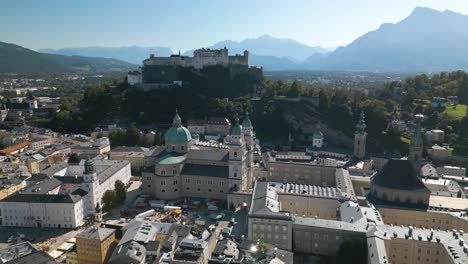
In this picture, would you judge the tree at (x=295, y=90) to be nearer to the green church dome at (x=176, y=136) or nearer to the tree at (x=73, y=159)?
the green church dome at (x=176, y=136)

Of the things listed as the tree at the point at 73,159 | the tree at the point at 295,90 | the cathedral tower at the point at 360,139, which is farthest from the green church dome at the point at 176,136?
the tree at the point at 295,90

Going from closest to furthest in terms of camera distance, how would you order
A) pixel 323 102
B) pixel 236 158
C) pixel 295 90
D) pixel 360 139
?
pixel 236 158 → pixel 360 139 → pixel 323 102 → pixel 295 90

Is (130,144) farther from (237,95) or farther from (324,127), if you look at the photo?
(324,127)

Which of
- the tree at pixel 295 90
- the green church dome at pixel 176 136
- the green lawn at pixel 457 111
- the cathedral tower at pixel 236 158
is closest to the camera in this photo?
the cathedral tower at pixel 236 158

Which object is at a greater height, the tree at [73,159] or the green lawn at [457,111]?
the green lawn at [457,111]

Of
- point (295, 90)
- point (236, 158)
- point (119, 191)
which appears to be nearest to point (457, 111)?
point (295, 90)

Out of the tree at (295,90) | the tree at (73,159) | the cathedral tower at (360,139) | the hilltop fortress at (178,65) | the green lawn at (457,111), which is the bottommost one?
the tree at (73,159)

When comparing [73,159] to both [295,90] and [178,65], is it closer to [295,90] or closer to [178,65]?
[178,65]
